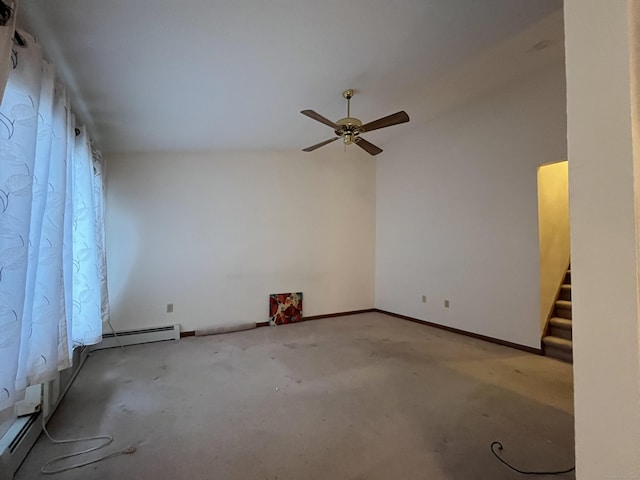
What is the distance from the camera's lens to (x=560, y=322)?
10.3ft

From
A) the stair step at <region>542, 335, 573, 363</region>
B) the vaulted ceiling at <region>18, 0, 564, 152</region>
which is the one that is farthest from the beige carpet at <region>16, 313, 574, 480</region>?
the vaulted ceiling at <region>18, 0, 564, 152</region>

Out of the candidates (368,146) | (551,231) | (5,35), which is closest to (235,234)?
(368,146)

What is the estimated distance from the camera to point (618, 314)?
605 mm

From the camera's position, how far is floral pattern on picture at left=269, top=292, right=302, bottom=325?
438 cm

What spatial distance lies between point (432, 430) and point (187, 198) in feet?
12.4

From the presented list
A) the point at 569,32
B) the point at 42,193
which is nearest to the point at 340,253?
the point at 42,193

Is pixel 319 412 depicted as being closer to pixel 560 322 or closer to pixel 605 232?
pixel 605 232

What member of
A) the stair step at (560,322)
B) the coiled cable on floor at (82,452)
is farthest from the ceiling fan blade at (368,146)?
the coiled cable on floor at (82,452)

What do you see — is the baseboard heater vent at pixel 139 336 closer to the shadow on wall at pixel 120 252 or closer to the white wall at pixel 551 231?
the shadow on wall at pixel 120 252

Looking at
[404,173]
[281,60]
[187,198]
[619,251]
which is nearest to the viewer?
[619,251]

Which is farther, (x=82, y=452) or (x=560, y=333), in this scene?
(x=560, y=333)

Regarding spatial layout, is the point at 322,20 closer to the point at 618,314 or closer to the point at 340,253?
the point at 618,314

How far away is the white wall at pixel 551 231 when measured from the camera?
126 inches

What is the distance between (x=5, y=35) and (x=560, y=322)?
4.62 meters
